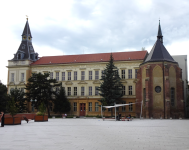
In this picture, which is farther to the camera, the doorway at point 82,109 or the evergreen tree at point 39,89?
the doorway at point 82,109

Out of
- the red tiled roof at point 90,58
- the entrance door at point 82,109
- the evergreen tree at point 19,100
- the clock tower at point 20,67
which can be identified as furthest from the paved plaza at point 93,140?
the clock tower at point 20,67

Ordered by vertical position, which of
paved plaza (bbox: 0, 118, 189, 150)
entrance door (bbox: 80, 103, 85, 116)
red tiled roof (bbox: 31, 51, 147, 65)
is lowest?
paved plaza (bbox: 0, 118, 189, 150)

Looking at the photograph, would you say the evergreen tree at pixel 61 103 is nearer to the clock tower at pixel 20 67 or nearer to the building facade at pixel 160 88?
the clock tower at pixel 20 67

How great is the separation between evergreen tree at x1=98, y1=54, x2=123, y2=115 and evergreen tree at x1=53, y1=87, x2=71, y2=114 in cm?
891

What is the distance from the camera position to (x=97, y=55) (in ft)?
200

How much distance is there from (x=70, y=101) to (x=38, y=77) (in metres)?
10.3

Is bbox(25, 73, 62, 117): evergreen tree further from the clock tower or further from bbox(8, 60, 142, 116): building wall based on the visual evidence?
the clock tower

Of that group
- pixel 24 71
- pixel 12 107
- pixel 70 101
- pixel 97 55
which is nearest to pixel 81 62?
pixel 97 55

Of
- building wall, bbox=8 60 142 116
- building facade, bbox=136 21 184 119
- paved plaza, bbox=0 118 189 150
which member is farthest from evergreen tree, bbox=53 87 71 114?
paved plaza, bbox=0 118 189 150

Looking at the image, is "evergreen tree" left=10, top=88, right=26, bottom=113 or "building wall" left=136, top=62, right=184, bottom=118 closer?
"building wall" left=136, top=62, right=184, bottom=118

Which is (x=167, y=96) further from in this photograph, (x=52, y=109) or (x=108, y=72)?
(x=52, y=109)

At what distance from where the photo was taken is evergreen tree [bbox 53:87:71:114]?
183 ft

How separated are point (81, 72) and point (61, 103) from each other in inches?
344

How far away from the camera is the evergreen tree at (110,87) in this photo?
50.9 meters
